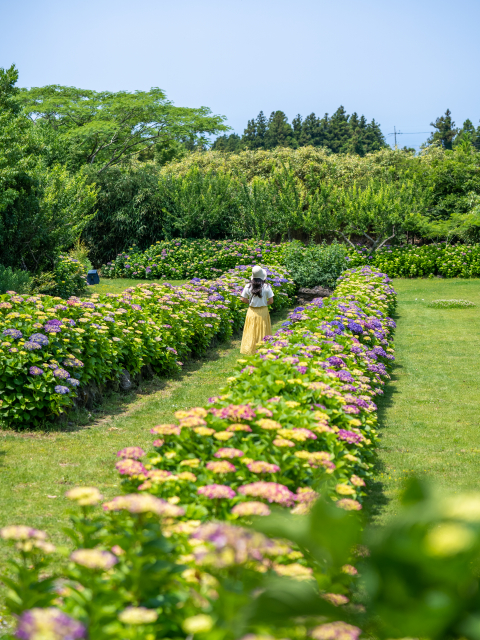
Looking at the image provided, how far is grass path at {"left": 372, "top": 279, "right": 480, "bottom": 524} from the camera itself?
495cm

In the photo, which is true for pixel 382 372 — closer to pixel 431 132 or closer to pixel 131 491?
pixel 131 491

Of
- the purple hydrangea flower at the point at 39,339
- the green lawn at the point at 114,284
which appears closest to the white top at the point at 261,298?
the purple hydrangea flower at the point at 39,339

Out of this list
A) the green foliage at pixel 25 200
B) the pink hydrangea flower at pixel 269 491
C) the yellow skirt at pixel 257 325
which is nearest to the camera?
the pink hydrangea flower at pixel 269 491

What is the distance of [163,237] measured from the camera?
21.1m

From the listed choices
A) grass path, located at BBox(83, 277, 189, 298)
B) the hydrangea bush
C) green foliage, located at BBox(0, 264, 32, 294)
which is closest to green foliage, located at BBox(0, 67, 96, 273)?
green foliage, located at BBox(0, 264, 32, 294)

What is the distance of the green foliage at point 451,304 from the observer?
47.2 ft

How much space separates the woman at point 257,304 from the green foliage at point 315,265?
21.4ft

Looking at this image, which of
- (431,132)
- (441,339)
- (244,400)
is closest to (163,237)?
(441,339)

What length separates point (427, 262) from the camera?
19.8m

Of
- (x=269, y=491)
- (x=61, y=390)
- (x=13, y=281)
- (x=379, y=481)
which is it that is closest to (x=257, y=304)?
(x=13, y=281)

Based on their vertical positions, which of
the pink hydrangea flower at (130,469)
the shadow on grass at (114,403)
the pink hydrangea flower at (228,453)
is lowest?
the shadow on grass at (114,403)

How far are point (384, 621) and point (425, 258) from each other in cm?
2038

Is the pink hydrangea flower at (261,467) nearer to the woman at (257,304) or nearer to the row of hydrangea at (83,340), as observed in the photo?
the row of hydrangea at (83,340)

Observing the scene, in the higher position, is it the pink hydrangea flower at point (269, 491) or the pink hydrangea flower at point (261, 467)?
the pink hydrangea flower at point (269, 491)
